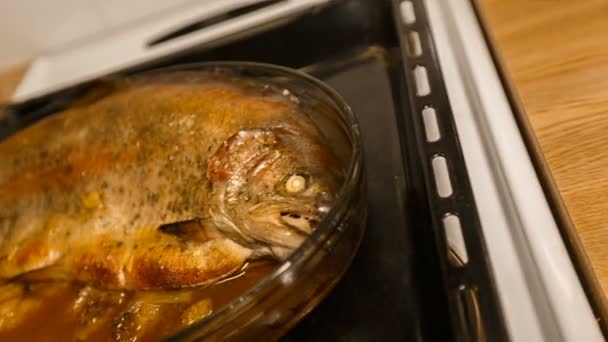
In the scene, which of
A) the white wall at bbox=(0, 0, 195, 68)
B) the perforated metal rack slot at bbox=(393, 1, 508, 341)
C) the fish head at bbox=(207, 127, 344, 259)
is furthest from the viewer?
the white wall at bbox=(0, 0, 195, 68)

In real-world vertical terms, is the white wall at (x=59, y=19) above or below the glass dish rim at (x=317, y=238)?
above

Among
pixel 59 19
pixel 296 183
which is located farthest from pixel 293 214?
pixel 59 19

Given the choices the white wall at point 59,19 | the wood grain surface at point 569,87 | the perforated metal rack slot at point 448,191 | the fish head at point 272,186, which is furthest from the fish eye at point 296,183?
the white wall at point 59,19

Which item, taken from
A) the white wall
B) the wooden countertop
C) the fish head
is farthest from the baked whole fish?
the white wall

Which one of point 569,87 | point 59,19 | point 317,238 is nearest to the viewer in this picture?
point 317,238

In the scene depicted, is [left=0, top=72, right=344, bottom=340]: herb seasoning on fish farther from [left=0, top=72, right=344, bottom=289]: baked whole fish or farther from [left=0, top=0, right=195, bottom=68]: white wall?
[left=0, top=0, right=195, bottom=68]: white wall

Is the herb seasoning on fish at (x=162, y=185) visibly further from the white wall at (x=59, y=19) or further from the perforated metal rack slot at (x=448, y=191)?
the white wall at (x=59, y=19)

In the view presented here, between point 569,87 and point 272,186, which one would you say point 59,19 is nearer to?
point 272,186
